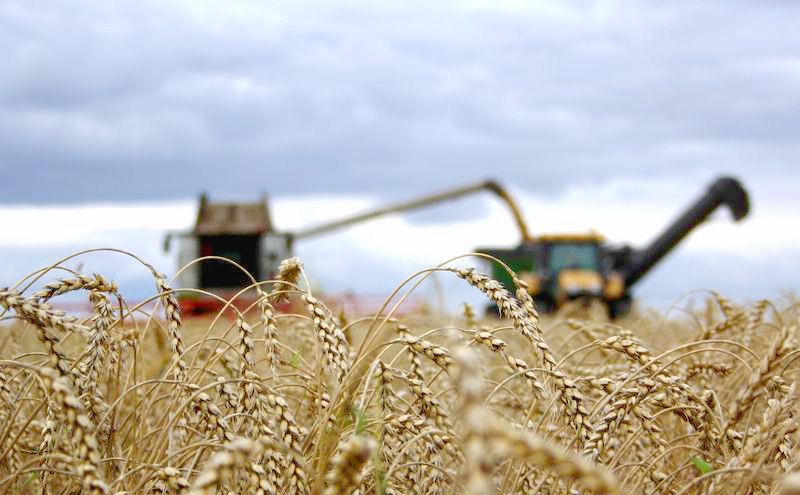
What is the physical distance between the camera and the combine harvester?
68.4 ft

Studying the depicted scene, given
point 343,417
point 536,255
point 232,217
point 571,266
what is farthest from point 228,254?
point 343,417

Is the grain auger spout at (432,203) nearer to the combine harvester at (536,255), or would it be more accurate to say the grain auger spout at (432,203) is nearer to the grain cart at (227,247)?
the combine harvester at (536,255)

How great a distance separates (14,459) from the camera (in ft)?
8.11

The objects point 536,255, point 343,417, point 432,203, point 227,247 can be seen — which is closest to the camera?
point 343,417

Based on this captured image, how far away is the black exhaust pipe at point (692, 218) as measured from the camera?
2681 cm

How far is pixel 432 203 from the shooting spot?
3055 centimetres

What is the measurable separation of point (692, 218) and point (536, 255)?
7102mm

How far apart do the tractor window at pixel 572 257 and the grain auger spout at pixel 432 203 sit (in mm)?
6726

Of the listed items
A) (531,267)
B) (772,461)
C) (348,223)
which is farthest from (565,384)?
(348,223)

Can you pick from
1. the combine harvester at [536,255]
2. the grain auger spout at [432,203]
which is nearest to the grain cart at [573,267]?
the combine harvester at [536,255]

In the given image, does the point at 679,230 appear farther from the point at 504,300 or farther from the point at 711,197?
the point at 504,300

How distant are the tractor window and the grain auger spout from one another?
6.73 metres

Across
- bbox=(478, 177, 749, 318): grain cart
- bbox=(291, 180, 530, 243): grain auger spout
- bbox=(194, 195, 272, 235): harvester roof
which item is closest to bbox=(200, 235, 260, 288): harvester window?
bbox=(194, 195, 272, 235): harvester roof

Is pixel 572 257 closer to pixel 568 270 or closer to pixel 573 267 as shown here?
pixel 573 267
